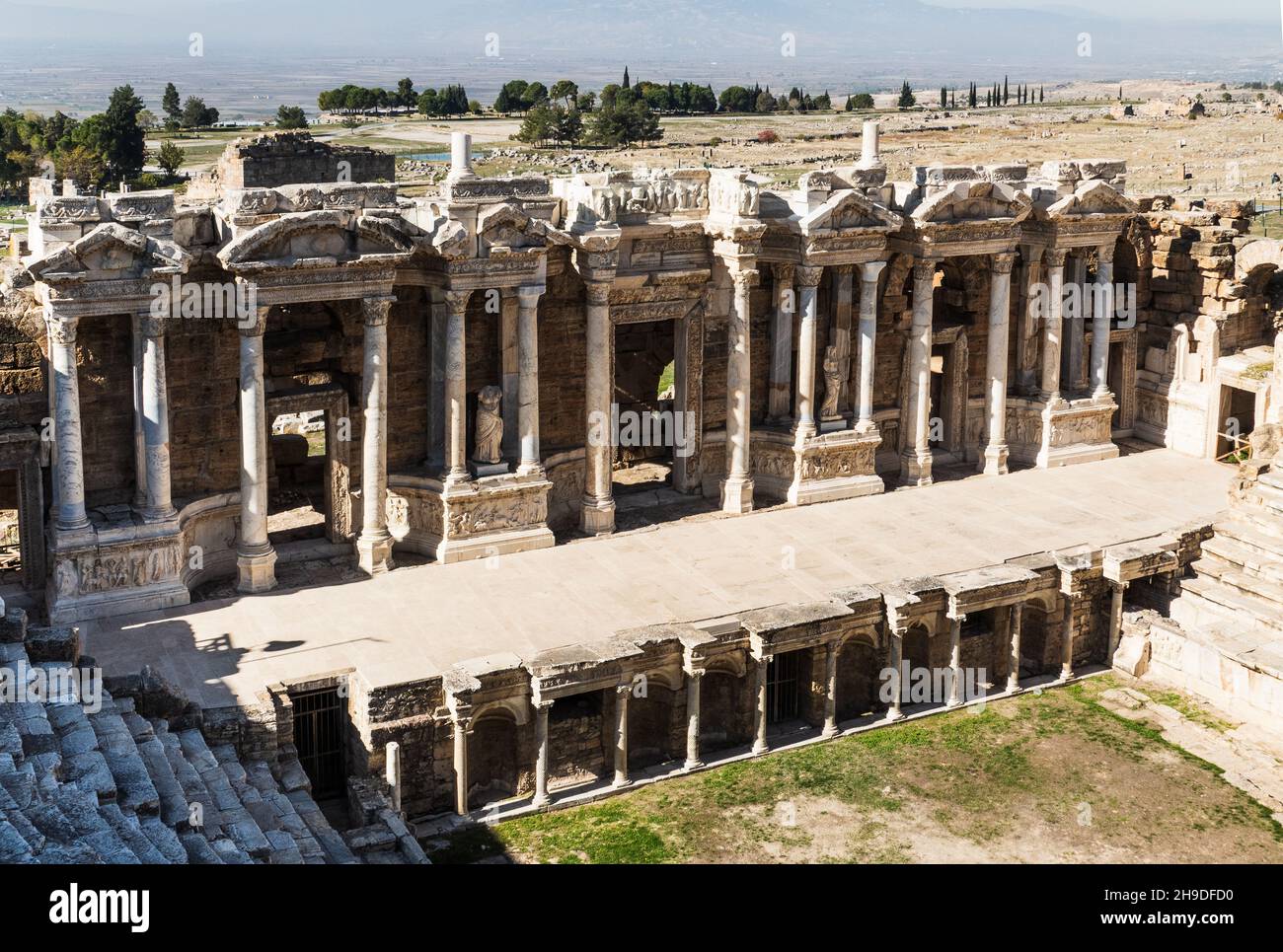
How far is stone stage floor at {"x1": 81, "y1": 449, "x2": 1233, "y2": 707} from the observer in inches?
816

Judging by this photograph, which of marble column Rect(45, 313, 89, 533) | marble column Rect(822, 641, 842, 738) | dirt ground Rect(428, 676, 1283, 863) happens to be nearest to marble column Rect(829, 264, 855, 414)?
marble column Rect(822, 641, 842, 738)

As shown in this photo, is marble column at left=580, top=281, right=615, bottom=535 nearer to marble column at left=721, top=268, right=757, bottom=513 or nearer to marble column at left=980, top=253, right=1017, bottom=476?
marble column at left=721, top=268, right=757, bottom=513

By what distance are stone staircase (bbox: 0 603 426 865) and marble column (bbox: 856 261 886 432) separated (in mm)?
11967

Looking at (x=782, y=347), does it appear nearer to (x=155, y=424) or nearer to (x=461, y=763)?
(x=155, y=424)

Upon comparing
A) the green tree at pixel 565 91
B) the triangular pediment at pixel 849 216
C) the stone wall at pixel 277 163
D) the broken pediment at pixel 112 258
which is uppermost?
the green tree at pixel 565 91

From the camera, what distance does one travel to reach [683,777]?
21109mm

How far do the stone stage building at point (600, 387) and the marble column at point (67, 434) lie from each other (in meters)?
0.05

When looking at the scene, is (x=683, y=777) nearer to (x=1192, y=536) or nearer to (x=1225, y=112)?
(x=1192, y=536)

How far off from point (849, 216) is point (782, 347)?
2.43 m

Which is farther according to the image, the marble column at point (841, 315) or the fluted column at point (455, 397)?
the marble column at point (841, 315)

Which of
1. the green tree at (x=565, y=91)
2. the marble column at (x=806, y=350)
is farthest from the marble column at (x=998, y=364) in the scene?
A: the green tree at (x=565, y=91)

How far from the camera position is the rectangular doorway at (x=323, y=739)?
65.6 feet

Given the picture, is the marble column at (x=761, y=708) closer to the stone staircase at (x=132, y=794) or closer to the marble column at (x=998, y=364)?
the stone staircase at (x=132, y=794)
